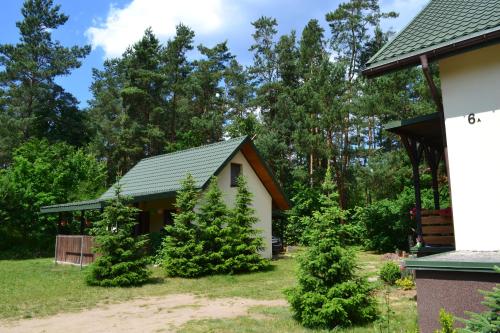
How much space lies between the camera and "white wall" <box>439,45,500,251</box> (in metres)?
6.51

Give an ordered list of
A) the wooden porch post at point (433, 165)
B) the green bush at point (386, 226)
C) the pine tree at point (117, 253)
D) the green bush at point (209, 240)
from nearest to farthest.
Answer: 1. the wooden porch post at point (433, 165)
2. the pine tree at point (117, 253)
3. the green bush at point (209, 240)
4. the green bush at point (386, 226)

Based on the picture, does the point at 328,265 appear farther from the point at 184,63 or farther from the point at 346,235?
the point at 184,63

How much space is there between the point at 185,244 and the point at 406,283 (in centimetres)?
742

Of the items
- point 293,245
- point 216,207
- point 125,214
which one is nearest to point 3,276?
point 125,214

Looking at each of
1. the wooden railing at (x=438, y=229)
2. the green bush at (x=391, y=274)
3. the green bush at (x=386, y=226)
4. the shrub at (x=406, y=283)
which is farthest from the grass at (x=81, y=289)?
the green bush at (x=386, y=226)

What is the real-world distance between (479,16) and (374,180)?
17.3 m

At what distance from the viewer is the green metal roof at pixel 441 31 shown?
666 cm

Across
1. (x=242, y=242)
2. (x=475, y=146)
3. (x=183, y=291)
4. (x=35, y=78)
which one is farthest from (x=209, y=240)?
(x=35, y=78)

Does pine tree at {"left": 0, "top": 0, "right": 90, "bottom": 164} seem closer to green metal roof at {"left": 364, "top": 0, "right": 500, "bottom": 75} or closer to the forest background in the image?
the forest background

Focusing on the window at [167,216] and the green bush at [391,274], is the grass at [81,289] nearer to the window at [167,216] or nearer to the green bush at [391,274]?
the green bush at [391,274]

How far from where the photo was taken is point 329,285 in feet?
22.4

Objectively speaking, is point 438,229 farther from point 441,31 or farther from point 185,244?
point 185,244

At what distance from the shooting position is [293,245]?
1048 inches

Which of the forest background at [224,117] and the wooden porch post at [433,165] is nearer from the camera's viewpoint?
the wooden porch post at [433,165]
